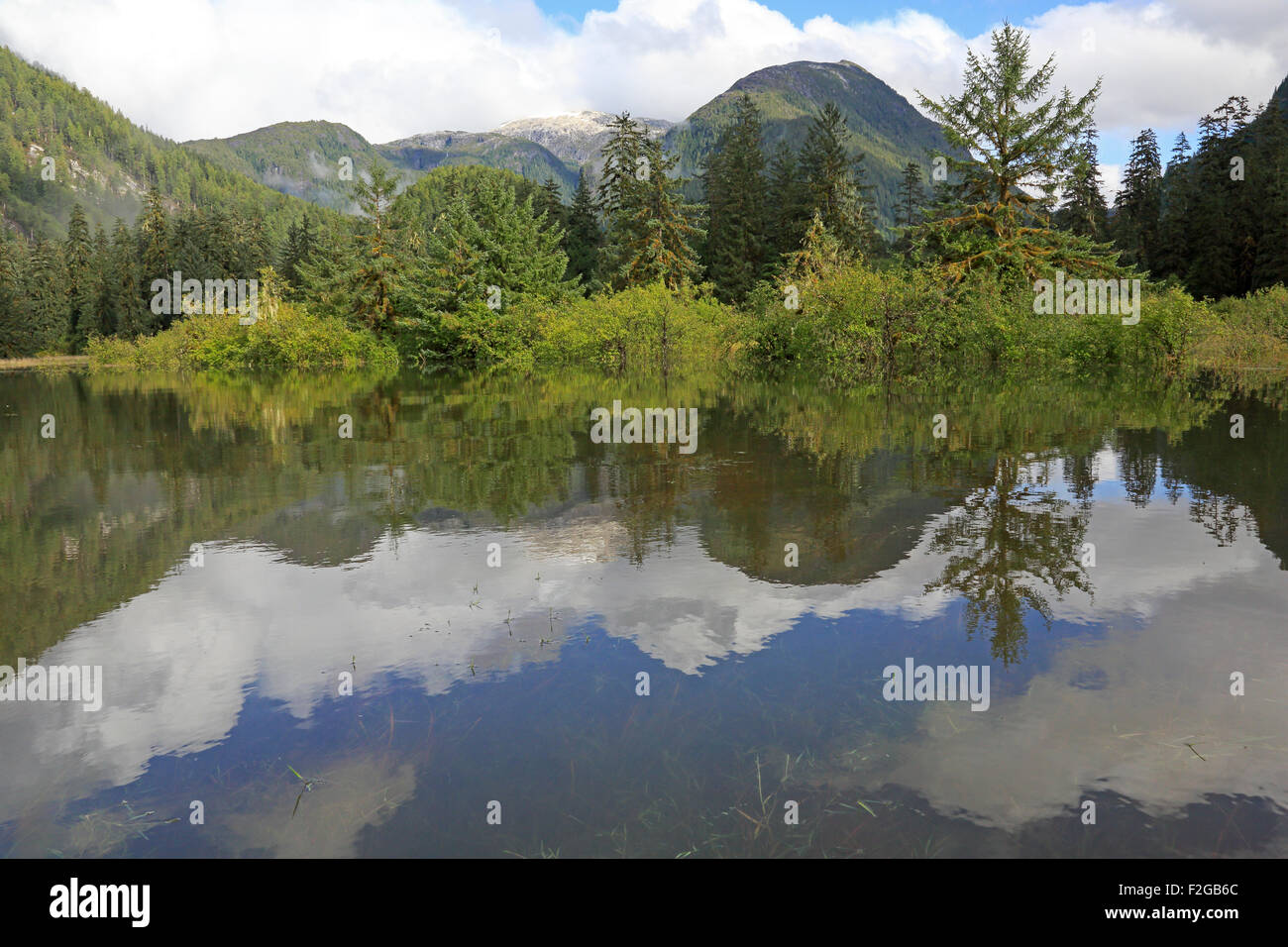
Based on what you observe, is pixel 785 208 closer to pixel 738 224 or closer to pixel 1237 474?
pixel 738 224

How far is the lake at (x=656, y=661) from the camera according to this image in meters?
3.84

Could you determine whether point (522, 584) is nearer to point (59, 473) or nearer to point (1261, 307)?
point (59, 473)

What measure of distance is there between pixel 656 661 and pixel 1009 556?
3969 mm

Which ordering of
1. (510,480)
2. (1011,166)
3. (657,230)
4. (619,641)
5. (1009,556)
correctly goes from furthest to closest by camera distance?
(657,230) → (1011,166) → (510,480) → (1009,556) → (619,641)

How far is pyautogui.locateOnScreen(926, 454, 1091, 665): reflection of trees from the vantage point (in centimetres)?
620

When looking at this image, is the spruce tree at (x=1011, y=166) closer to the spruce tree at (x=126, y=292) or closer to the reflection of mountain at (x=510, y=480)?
the reflection of mountain at (x=510, y=480)

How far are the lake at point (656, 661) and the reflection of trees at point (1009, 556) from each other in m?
0.05

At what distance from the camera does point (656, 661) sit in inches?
219

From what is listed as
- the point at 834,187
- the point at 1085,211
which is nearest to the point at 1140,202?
the point at 1085,211

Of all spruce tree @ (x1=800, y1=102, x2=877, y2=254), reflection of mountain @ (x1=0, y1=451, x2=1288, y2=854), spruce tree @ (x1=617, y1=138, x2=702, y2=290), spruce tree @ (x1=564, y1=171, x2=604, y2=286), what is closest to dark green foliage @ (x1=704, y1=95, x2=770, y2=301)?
spruce tree @ (x1=800, y1=102, x2=877, y2=254)

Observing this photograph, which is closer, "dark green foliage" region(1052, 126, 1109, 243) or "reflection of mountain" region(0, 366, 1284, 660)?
"reflection of mountain" region(0, 366, 1284, 660)

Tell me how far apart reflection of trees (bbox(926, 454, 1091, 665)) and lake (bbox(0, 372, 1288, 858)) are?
0.16ft

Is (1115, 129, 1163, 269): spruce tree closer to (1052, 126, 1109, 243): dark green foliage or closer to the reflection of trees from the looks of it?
(1052, 126, 1109, 243): dark green foliage

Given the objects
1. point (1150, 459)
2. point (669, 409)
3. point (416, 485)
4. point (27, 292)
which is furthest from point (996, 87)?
point (27, 292)
